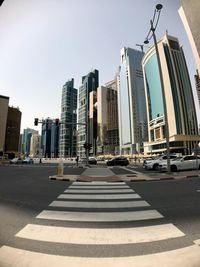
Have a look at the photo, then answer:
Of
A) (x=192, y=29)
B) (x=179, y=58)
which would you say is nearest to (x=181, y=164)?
(x=192, y=29)

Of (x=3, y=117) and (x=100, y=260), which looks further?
(x=3, y=117)

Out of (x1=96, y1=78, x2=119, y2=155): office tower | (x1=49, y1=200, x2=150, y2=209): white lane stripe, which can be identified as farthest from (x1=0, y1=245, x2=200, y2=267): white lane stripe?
(x1=96, y1=78, x2=119, y2=155): office tower

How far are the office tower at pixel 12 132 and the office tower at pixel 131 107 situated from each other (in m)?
74.3

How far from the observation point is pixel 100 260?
2.99 metres

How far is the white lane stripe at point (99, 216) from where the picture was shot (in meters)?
4.89

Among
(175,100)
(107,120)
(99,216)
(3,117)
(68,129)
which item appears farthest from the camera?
(107,120)

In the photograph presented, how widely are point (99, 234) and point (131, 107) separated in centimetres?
14198

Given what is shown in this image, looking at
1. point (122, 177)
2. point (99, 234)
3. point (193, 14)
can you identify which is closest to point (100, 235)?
point (99, 234)

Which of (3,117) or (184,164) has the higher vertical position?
(3,117)

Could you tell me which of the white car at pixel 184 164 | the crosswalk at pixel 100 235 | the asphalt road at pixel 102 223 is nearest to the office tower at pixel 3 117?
the white car at pixel 184 164

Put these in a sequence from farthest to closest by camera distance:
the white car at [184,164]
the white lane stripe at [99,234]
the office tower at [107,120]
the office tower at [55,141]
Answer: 1. the office tower at [55,141]
2. the office tower at [107,120]
3. the white car at [184,164]
4. the white lane stripe at [99,234]

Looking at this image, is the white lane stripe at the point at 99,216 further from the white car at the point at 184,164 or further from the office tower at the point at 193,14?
the white car at the point at 184,164

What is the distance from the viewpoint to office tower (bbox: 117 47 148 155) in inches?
5591

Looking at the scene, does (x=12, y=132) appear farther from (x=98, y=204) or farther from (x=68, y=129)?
(x=98, y=204)
